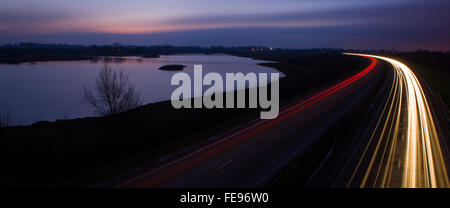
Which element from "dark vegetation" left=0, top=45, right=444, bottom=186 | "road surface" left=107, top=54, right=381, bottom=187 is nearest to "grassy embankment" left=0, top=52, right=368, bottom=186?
"dark vegetation" left=0, top=45, right=444, bottom=186

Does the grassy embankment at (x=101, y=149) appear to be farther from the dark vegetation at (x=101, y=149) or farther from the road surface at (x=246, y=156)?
the road surface at (x=246, y=156)

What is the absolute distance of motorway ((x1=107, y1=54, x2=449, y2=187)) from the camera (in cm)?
1347

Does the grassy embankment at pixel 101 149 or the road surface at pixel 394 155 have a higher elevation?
the grassy embankment at pixel 101 149

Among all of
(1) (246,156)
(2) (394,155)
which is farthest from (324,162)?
(2) (394,155)

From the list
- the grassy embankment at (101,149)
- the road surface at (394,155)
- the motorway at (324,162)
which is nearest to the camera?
the grassy embankment at (101,149)

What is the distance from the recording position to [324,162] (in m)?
16.5

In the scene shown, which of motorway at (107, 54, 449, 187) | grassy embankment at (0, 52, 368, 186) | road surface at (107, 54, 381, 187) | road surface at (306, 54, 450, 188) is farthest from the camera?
road surface at (306, 54, 450, 188)

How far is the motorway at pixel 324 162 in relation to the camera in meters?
13.5

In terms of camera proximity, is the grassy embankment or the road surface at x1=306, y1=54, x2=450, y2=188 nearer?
the grassy embankment

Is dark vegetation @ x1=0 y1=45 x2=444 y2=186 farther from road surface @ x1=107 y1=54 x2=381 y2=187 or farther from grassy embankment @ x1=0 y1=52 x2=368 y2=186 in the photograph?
road surface @ x1=107 y1=54 x2=381 y2=187

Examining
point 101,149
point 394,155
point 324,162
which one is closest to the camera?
point 324,162

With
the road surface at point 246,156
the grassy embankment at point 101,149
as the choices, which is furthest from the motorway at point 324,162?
the grassy embankment at point 101,149

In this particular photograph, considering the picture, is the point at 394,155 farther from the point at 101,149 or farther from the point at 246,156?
the point at 101,149
